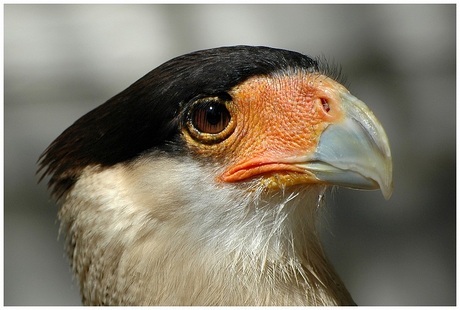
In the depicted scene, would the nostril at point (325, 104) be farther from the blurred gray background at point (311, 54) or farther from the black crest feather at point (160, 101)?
the blurred gray background at point (311, 54)

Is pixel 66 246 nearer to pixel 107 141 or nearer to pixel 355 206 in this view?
pixel 107 141

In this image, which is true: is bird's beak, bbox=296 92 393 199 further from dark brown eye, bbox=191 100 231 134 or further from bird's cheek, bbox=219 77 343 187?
dark brown eye, bbox=191 100 231 134

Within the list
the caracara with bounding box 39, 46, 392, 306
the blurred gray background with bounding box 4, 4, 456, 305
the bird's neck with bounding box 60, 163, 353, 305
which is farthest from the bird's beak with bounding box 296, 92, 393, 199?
the blurred gray background with bounding box 4, 4, 456, 305

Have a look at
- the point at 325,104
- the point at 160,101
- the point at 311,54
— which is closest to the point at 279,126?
the point at 325,104

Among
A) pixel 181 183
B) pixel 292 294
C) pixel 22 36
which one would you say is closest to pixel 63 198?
pixel 181 183

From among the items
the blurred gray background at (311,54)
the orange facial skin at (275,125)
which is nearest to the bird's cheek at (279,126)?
the orange facial skin at (275,125)

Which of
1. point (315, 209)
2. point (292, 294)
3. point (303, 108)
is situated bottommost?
point (292, 294)
